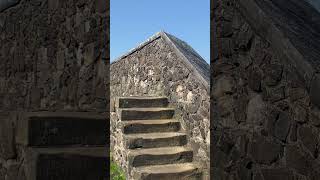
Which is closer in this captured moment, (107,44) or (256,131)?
(256,131)

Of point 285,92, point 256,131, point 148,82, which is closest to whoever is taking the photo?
point 285,92

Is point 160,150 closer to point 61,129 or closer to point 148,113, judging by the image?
point 148,113

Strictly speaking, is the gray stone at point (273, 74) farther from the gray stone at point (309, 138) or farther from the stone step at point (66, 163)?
the stone step at point (66, 163)

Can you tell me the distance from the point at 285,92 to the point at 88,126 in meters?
1.71

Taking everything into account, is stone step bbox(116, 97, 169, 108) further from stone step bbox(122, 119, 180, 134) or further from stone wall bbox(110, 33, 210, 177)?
stone step bbox(122, 119, 180, 134)

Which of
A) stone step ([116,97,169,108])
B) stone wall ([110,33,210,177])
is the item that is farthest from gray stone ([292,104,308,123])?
stone step ([116,97,169,108])

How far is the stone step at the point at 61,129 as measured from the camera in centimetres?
295

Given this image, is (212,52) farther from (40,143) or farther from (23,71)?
(23,71)

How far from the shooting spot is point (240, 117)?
258 cm

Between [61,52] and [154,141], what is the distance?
3.11 m

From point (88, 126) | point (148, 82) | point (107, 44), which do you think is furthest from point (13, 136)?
point (148, 82)

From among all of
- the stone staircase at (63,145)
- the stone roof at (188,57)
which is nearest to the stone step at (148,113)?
the stone roof at (188,57)

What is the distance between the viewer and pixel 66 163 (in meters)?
3.07

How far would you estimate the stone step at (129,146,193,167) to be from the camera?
6.11 metres
